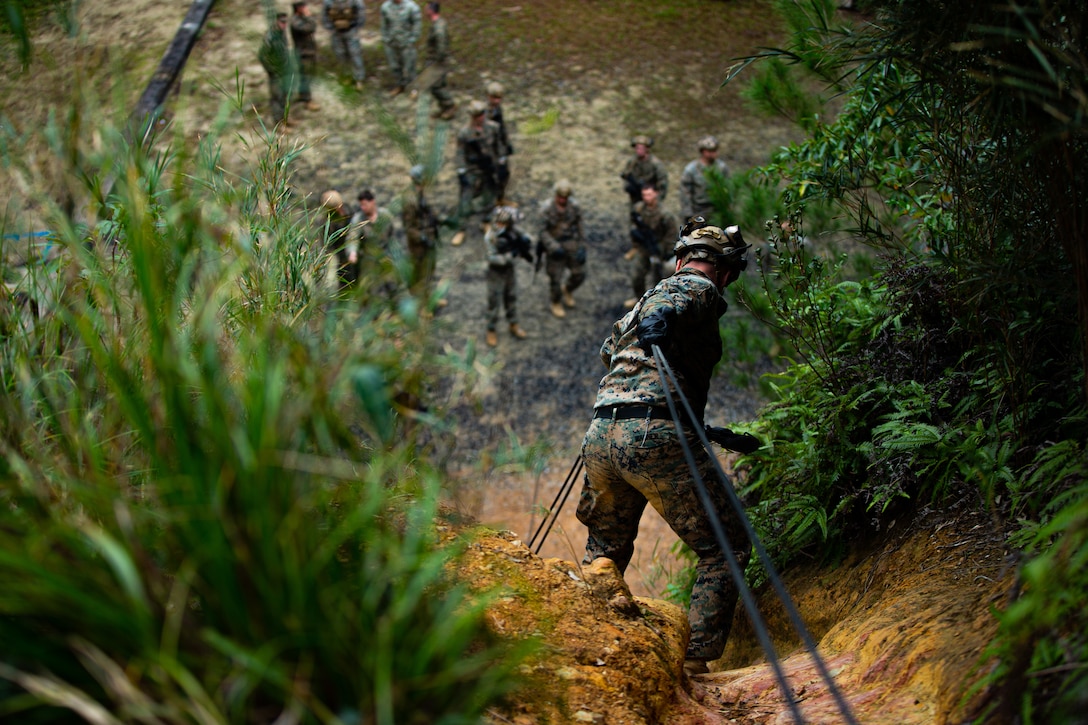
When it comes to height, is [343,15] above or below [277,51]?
below

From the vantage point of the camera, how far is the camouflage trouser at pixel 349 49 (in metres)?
13.2

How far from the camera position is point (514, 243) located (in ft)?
30.9

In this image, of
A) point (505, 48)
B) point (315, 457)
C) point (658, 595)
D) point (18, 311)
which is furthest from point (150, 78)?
point (315, 457)

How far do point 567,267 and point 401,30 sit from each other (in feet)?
16.5

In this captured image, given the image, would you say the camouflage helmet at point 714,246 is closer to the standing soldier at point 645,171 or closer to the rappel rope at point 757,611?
the rappel rope at point 757,611

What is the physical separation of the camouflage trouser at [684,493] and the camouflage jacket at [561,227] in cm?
590

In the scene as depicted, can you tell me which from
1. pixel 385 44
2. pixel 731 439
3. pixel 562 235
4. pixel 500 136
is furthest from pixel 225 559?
pixel 385 44

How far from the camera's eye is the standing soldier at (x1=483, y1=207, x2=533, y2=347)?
367 inches

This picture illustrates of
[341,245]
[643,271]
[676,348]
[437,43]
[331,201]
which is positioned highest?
[331,201]

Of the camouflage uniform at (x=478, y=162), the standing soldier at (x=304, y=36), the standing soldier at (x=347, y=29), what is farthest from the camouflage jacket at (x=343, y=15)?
the camouflage uniform at (x=478, y=162)

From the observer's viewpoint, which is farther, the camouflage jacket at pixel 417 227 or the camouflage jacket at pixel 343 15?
the camouflage jacket at pixel 343 15

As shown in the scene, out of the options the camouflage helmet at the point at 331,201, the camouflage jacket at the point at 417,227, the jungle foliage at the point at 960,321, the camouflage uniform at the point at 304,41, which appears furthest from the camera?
the camouflage uniform at the point at 304,41

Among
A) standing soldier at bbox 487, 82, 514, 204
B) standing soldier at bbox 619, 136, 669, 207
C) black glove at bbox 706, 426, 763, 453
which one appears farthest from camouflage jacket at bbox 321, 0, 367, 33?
black glove at bbox 706, 426, 763, 453

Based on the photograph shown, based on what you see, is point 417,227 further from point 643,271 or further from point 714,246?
point 714,246
